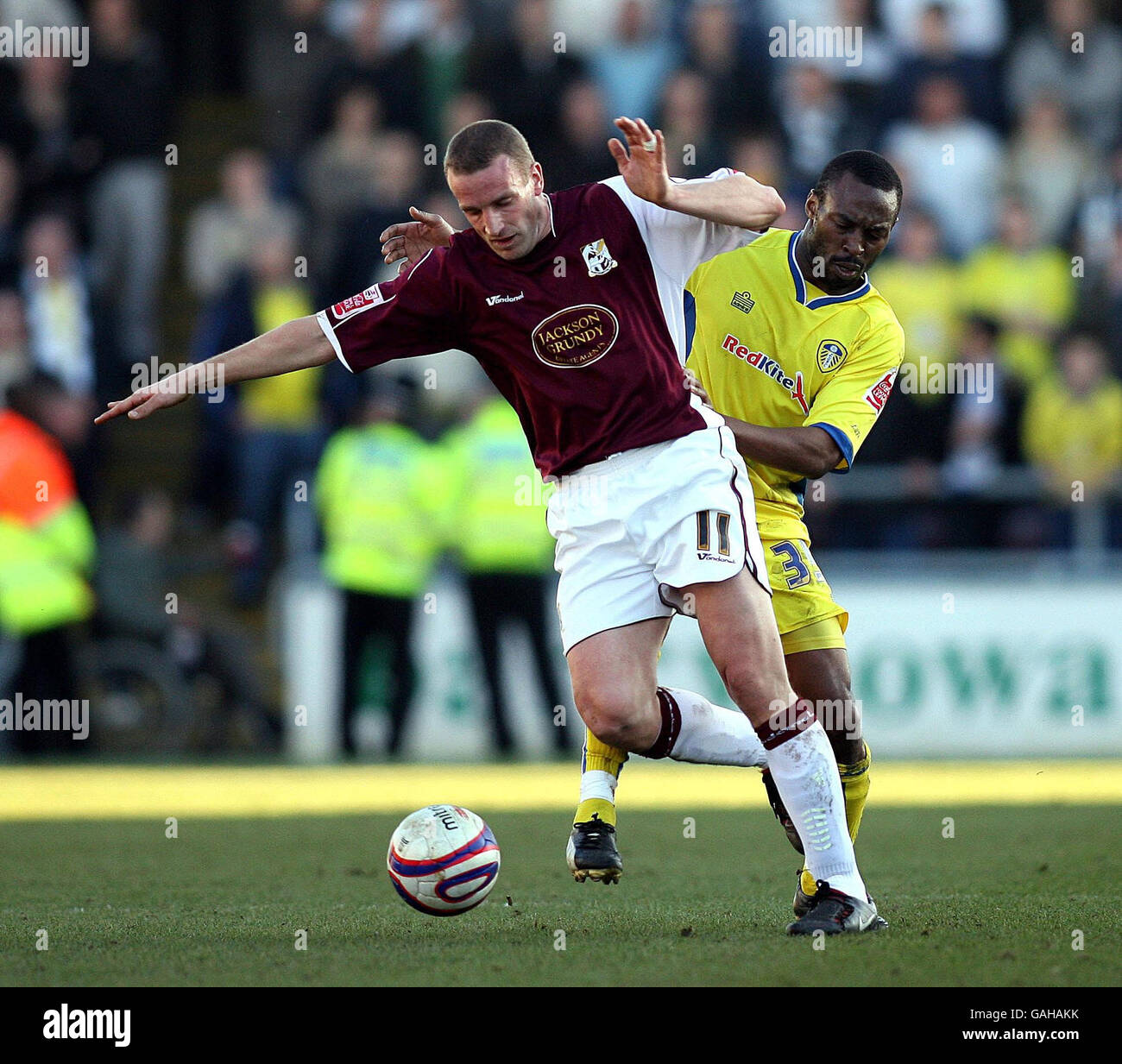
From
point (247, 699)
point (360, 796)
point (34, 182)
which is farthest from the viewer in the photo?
point (34, 182)

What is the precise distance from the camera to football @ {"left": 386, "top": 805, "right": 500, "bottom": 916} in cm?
539

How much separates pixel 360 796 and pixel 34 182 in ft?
23.2

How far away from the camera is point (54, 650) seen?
12.3 m

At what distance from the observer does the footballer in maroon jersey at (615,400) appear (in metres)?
5.13

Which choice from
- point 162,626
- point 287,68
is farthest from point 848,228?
point 287,68

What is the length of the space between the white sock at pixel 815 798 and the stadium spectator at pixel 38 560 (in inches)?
318

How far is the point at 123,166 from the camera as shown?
14.7m

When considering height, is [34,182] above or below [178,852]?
above

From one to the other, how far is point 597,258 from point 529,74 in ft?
31.5

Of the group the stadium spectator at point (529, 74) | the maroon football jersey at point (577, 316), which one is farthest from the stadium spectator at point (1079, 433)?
the maroon football jersey at point (577, 316)

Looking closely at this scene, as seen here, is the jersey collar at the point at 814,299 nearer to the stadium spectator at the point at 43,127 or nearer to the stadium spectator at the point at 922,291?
the stadium spectator at the point at 922,291
